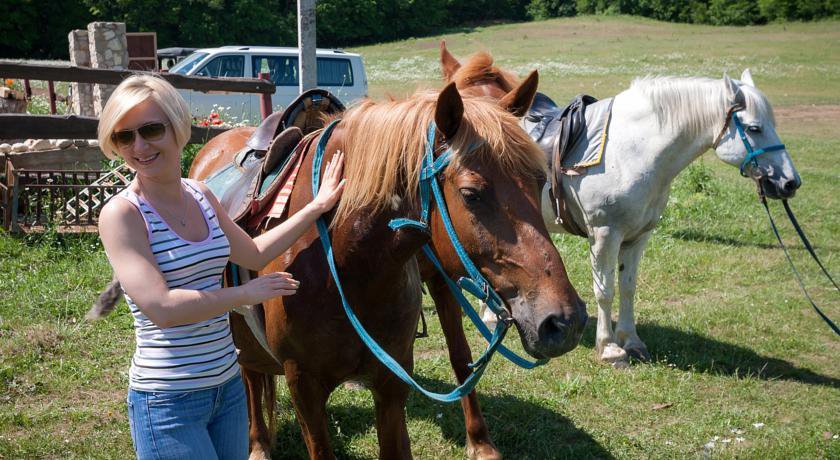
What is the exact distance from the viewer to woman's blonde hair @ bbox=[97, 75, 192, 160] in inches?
76.2

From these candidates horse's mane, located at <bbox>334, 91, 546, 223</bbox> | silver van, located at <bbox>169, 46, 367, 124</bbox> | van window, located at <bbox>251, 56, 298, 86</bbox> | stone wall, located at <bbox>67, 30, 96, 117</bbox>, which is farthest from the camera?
van window, located at <bbox>251, 56, 298, 86</bbox>

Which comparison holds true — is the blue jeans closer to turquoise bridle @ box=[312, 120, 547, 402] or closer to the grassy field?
turquoise bridle @ box=[312, 120, 547, 402]

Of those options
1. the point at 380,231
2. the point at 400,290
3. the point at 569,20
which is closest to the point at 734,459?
the point at 400,290

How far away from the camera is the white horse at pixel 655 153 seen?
4.73 metres

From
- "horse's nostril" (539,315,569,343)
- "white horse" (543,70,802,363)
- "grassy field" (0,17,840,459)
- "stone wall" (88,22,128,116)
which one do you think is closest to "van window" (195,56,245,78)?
"stone wall" (88,22,128,116)

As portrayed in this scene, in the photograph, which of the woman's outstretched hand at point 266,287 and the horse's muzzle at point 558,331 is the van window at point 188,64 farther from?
the horse's muzzle at point 558,331

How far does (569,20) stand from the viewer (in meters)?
53.4

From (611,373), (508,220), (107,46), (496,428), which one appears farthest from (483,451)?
(107,46)

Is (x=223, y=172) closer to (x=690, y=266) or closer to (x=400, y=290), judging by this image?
(x=400, y=290)

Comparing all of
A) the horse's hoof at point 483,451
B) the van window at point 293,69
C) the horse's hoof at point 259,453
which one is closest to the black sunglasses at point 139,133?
the horse's hoof at point 259,453

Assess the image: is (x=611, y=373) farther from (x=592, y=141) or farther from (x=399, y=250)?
(x=399, y=250)

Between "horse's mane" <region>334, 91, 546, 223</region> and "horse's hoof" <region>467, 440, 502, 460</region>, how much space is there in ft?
6.09

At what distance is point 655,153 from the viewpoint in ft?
15.7

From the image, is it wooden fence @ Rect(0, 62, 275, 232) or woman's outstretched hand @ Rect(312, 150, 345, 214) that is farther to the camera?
wooden fence @ Rect(0, 62, 275, 232)
